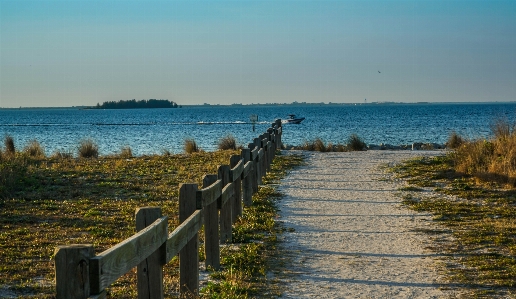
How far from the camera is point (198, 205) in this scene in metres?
6.93

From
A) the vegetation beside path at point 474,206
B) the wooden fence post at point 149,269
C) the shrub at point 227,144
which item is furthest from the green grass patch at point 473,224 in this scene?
the shrub at point 227,144

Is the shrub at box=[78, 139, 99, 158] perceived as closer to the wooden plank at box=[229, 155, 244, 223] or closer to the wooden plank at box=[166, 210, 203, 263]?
the wooden plank at box=[229, 155, 244, 223]

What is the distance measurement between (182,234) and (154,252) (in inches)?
36.2

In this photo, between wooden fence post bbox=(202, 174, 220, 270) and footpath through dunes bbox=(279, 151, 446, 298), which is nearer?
footpath through dunes bbox=(279, 151, 446, 298)

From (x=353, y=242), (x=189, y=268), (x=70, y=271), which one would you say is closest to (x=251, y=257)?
(x=353, y=242)

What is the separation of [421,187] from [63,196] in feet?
26.9

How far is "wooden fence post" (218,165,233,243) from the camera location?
9.22m

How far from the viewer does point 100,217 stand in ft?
37.3

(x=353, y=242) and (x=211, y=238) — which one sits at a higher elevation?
(x=211, y=238)

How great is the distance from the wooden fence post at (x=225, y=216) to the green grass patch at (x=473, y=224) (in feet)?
9.68

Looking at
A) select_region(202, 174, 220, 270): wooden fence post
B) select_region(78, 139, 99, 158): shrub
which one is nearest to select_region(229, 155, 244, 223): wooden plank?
select_region(202, 174, 220, 270): wooden fence post

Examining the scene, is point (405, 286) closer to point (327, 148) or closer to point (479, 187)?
point (479, 187)

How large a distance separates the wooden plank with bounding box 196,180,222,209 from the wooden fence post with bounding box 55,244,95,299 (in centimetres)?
353

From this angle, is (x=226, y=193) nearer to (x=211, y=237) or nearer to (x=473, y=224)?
(x=211, y=237)
